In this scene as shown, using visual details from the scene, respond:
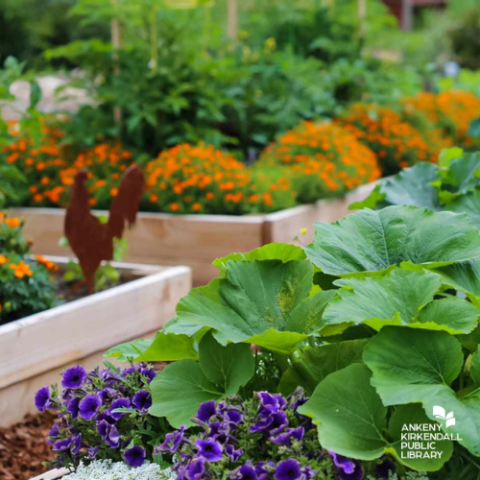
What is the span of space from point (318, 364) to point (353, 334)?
0.38 feet

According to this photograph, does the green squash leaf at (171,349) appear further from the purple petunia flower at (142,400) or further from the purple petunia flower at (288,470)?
the purple petunia flower at (288,470)

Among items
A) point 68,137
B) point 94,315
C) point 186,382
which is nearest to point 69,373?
point 186,382

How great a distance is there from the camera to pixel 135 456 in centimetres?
165

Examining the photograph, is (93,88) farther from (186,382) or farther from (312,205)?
(186,382)

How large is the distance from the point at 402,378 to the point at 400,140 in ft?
17.0

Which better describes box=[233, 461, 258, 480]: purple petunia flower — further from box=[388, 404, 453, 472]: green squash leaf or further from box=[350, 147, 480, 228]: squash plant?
box=[350, 147, 480, 228]: squash plant

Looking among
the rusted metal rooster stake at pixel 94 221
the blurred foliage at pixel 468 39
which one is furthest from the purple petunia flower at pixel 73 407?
the blurred foliage at pixel 468 39

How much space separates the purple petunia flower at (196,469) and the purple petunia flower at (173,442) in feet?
0.24

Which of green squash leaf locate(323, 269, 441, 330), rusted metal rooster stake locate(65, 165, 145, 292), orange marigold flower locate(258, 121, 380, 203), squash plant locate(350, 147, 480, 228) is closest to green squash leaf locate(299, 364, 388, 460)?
green squash leaf locate(323, 269, 441, 330)

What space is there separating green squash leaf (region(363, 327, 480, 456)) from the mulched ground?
1.50 metres

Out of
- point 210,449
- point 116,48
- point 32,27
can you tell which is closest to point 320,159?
point 116,48

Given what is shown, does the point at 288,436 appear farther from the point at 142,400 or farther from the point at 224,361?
the point at 142,400

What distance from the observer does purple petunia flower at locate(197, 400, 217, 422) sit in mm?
1509

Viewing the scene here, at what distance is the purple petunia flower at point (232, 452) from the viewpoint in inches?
56.2
